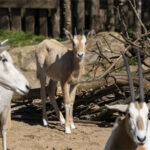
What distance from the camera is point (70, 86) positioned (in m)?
8.05

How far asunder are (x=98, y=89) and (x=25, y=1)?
526 centimetres

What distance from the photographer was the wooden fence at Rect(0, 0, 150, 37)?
1264 cm

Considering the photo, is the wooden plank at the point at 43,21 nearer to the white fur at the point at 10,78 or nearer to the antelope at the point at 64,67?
the antelope at the point at 64,67

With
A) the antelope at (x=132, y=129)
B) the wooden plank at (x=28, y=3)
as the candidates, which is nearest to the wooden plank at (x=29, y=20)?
the wooden plank at (x=28, y=3)

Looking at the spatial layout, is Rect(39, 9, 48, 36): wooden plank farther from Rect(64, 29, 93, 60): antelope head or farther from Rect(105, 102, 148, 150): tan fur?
Rect(105, 102, 148, 150): tan fur

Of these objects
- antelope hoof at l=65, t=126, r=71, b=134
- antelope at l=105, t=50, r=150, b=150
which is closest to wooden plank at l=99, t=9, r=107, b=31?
antelope hoof at l=65, t=126, r=71, b=134

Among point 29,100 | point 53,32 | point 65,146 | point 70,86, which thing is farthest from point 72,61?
point 53,32

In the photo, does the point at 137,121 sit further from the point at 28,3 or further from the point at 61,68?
the point at 28,3

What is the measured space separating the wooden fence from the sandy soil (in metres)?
5.22

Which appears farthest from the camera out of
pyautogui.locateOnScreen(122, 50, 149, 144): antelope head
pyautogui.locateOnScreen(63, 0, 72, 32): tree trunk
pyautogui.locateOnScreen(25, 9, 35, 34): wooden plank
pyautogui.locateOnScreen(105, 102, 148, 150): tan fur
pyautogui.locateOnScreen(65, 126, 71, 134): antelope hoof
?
pyautogui.locateOnScreen(25, 9, 35, 34): wooden plank

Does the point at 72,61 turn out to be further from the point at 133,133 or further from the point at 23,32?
the point at 23,32

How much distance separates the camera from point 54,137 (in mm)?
7262

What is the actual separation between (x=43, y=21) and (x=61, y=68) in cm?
507

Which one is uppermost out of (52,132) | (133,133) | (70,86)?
(133,133)
